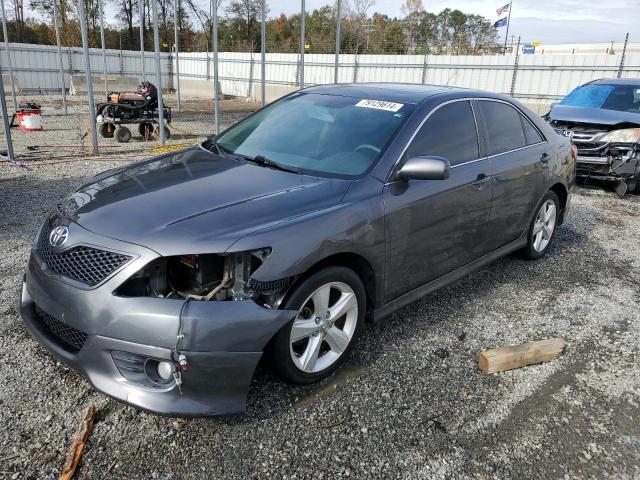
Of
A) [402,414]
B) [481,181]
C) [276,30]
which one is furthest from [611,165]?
[276,30]

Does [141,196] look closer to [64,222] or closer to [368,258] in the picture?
[64,222]

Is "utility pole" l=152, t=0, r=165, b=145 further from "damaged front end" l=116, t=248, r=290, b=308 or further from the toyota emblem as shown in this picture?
"damaged front end" l=116, t=248, r=290, b=308

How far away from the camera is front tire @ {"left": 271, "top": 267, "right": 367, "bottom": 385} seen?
2.69 m

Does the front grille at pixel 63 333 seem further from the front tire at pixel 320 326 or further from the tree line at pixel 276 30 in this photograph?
the tree line at pixel 276 30

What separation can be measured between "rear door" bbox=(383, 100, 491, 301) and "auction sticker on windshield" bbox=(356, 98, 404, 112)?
241mm

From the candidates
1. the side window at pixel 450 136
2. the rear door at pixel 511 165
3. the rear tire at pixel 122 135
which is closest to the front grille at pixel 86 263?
the side window at pixel 450 136

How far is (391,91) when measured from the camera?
3932 millimetres

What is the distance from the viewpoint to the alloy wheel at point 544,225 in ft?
16.5

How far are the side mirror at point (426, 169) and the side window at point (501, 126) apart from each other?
3.83ft

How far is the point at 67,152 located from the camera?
10438 mm

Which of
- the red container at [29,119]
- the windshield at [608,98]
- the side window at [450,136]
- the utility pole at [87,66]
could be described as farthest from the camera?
the red container at [29,119]

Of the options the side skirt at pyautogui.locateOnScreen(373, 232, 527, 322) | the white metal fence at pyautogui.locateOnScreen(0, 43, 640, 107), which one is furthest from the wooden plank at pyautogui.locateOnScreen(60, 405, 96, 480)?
the white metal fence at pyautogui.locateOnScreen(0, 43, 640, 107)

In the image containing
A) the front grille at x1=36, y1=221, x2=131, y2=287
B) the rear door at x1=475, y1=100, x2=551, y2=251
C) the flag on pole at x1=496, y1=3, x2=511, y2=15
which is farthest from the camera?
the flag on pole at x1=496, y1=3, x2=511, y2=15

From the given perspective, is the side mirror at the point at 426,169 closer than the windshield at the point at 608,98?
Yes
